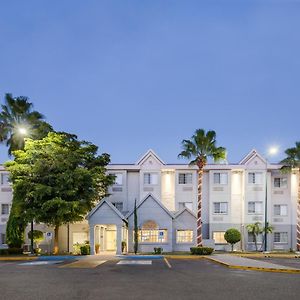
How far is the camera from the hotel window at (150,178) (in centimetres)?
5128

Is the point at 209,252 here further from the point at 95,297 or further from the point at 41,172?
the point at 95,297

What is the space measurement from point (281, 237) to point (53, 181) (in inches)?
1086

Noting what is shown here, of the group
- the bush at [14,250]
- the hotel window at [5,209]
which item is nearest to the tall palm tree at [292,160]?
the bush at [14,250]

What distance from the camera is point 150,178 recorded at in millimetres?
51344

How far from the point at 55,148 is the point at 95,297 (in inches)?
1202

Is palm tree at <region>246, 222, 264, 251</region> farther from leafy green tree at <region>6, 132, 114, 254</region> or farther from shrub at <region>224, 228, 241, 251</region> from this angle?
leafy green tree at <region>6, 132, 114, 254</region>

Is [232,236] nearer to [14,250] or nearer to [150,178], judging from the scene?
[150,178]

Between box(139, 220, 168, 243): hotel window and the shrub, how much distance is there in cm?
724

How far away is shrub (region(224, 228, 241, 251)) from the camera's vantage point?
1866 inches

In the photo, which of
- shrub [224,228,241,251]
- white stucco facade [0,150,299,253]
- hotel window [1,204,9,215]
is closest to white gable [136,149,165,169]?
white stucco facade [0,150,299,253]

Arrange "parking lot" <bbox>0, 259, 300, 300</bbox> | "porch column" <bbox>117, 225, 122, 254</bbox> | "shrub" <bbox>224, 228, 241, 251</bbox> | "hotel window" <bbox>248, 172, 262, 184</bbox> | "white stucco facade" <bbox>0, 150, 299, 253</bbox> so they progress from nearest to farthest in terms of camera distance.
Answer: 1. "parking lot" <bbox>0, 259, 300, 300</bbox>
2. "porch column" <bbox>117, 225, 122, 254</bbox>
3. "shrub" <bbox>224, 228, 241, 251</bbox>
4. "white stucco facade" <bbox>0, 150, 299, 253</bbox>
5. "hotel window" <bbox>248, 172, 262, 184</bbox>

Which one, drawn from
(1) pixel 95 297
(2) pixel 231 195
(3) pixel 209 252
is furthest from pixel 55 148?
(1) pixel 95 297

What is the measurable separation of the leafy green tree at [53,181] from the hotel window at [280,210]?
2172 cm

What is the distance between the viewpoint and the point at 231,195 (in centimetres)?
5147
